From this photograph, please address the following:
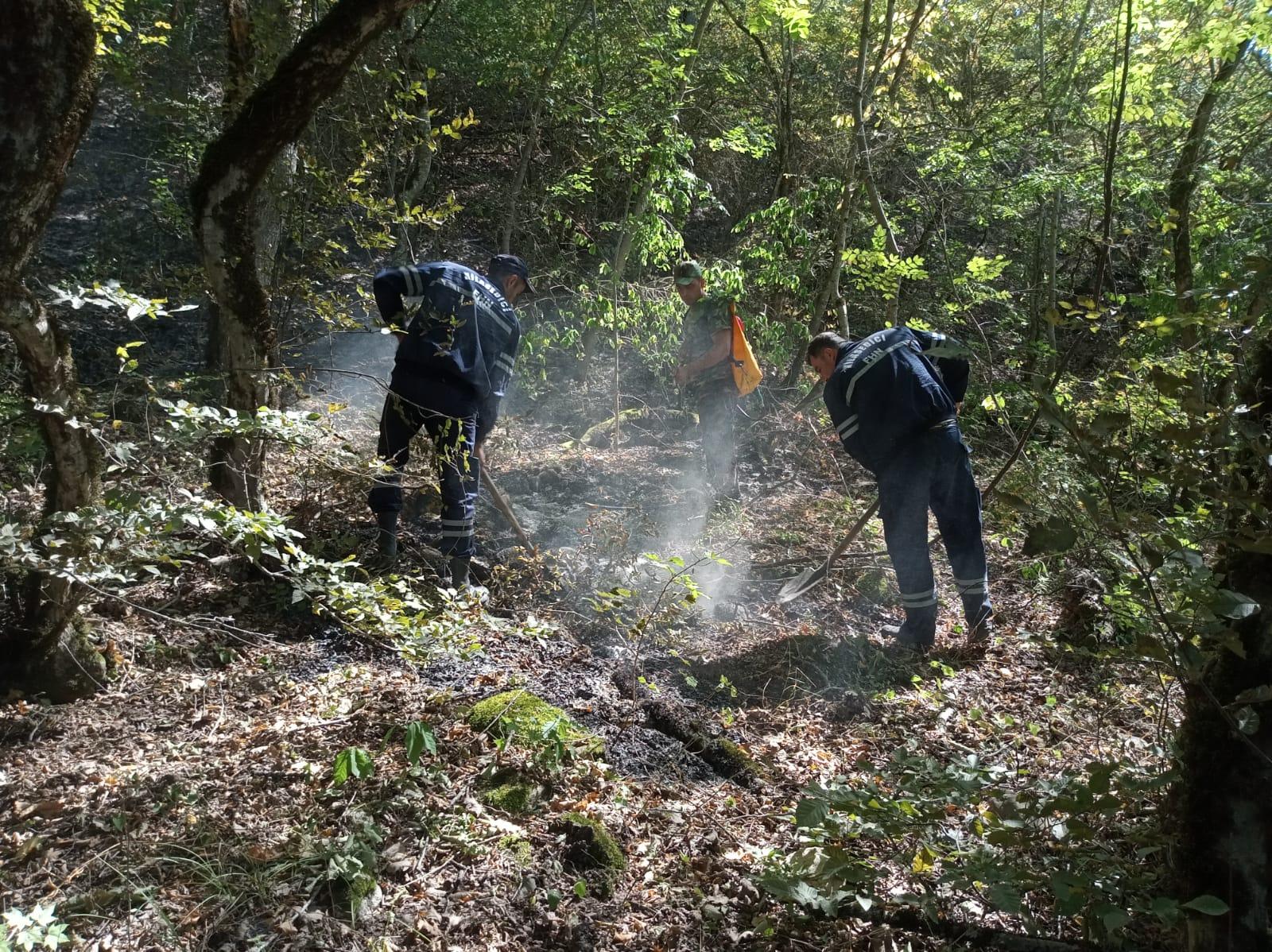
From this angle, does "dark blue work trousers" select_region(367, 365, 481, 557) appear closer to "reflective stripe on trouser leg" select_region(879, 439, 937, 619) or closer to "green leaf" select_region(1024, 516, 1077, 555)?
"reflective stripe on trouser leg" select_region(879, 439, 937, 619)

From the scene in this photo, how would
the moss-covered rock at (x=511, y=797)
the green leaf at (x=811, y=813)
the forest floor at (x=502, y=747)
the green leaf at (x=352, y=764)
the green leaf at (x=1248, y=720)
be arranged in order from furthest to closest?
1. the moss-covered rock at (x=511, y=797)
2. the green leaf at (x=352, y=764)
3. the forest floor at (x=502, y=747)
4. the green leaf at (x=811, y=813)
5. the green leaf at (x=1248, y=720)

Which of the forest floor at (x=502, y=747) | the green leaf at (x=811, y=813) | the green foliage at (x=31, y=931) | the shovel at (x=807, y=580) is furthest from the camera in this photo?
the shovel at (x=807, y=580)

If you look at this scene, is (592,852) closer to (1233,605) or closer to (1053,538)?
(1053,538)

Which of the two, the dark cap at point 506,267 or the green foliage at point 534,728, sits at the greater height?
the dark cap at point 506,267

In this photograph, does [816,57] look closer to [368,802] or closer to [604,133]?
[604,133]

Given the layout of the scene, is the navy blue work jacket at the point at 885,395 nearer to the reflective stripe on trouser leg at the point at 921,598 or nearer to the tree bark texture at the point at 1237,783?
the reflective stripe on trouser leg at the point at 921,598

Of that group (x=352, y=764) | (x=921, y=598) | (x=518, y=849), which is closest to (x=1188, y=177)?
(x=921, y=598)

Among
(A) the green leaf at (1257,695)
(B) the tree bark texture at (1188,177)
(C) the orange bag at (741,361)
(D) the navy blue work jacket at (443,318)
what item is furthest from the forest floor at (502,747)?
(B) the tree bark texture at (1188,177)

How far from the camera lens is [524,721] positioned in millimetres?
3623

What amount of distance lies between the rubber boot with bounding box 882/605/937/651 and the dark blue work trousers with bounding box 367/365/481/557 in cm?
300

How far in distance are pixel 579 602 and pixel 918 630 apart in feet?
7.59

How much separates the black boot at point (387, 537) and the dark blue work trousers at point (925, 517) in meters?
3.23

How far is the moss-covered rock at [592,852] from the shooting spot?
9.57ft

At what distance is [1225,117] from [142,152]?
1219 centimetres
